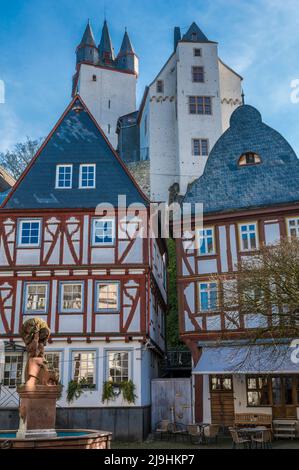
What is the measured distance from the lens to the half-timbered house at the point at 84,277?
21.4 meters

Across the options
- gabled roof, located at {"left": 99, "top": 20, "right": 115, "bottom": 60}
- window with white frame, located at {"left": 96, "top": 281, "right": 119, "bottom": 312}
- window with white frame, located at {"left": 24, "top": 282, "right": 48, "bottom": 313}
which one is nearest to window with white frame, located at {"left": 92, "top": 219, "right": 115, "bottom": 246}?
window with white frame, located at {"left": 96, "top": 281, "right": 119, "bottom": 312}

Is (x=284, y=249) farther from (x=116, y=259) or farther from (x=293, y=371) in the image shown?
(x=116, y=259)

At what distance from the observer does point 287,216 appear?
22594mm

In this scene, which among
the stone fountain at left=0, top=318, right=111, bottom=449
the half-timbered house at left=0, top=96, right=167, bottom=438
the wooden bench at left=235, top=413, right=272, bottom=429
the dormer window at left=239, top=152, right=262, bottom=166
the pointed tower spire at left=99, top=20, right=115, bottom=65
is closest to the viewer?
the stone fountain at left=0, top=318, right=111, bottom=449

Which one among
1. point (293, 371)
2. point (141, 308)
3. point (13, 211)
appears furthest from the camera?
point (13, 211)

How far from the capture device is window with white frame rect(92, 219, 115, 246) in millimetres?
23062

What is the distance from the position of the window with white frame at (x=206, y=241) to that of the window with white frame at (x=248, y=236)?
4.02 ft

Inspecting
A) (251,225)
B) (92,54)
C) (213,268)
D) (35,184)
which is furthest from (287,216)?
(92,54)

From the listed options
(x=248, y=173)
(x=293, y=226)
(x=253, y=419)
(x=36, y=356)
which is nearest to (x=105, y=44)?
(x=248, y=173)

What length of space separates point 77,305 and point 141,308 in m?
2.60

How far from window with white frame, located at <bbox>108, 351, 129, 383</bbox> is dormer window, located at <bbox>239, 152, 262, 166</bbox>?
9.94 meters

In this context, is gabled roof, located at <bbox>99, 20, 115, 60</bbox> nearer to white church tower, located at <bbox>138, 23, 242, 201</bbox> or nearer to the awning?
white church tower, located at <bbox>138, 23, 242, 201</bbox>

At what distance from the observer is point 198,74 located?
5156 centimetres

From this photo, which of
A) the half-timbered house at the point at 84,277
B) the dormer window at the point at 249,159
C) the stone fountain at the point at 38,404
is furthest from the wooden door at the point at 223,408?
the dormer window at the point at 249,159
